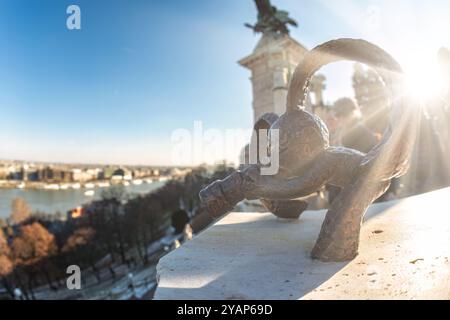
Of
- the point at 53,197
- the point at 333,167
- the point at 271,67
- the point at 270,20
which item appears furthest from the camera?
the point at 53,197

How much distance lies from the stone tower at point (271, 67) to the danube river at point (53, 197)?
1289 inches

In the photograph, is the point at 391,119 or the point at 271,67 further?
the point at 271,67

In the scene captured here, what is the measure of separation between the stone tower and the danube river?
3275cm

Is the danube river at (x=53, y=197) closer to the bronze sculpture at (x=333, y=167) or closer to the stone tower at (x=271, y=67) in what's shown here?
the stone tower at (x=271, y=67)

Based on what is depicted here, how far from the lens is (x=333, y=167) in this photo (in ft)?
4.83

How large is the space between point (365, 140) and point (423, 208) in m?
1.62

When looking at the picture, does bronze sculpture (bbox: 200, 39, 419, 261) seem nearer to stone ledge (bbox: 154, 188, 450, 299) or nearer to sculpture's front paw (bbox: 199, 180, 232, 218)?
sculpture's front paw (bbox: 199, 180, 232, 218)

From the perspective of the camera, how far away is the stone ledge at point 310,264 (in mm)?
1046

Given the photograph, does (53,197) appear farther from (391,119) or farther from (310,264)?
(391,119)

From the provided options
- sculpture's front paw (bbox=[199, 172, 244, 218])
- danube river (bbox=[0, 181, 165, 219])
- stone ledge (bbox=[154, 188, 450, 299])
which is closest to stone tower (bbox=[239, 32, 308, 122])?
stone ledge (bbox=[154, 188, 450, 299])

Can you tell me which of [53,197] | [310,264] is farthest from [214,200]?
[53,197]

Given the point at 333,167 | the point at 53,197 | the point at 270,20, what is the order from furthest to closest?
the point at 53,197 → the point at 270,20 → the point at 333,167

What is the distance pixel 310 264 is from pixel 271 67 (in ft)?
37.6

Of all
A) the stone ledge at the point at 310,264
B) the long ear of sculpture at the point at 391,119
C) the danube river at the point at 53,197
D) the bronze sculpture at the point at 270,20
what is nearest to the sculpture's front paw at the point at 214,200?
the stone ledge at the point at 310,264
